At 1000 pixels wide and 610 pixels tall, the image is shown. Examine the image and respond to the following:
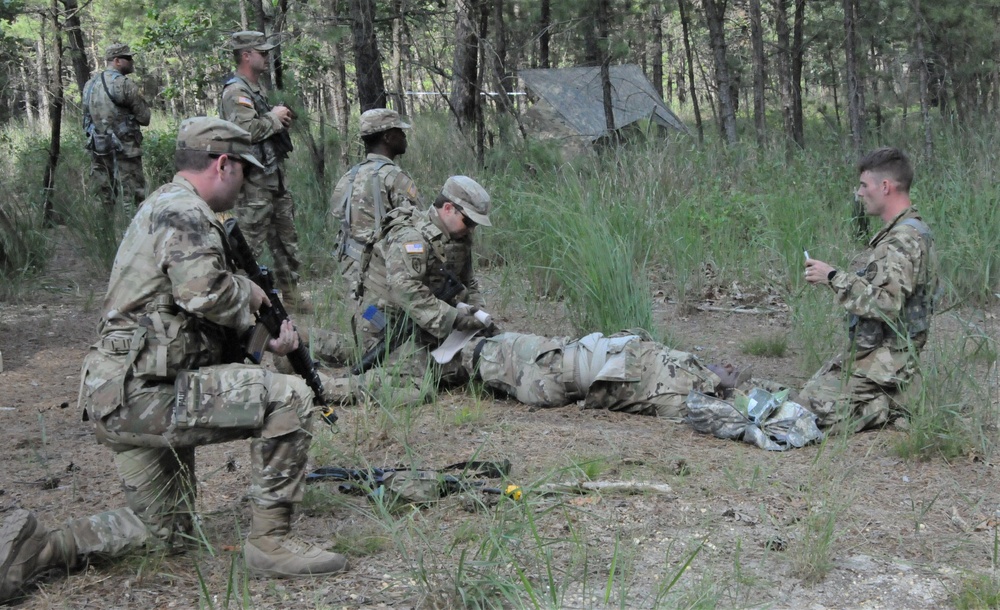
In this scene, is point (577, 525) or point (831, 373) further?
point (831, 373)

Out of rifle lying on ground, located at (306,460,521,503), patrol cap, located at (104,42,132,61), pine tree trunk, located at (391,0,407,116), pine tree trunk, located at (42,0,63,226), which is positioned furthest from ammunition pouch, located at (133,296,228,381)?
pine tree trunk, located at (391,0,407,116)

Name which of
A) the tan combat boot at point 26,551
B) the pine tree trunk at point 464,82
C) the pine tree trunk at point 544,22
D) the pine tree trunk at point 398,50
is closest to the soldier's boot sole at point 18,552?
the tan combat boot at point 26,551

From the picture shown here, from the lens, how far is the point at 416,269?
4652 mm

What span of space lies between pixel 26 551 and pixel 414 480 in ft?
3.97

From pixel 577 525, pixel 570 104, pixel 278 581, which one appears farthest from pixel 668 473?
pixel 570 104

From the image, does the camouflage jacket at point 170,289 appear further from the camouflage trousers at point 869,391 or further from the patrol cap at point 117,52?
the patrol cap at point 117,52

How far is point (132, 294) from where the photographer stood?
2.70m

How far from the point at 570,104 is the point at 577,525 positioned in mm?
10013

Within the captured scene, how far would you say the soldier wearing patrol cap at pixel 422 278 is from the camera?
463 cm

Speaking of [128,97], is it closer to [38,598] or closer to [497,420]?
[497,420]

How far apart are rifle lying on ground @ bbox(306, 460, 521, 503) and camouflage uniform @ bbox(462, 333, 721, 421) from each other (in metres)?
1.08

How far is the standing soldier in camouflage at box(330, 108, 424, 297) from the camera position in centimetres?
550

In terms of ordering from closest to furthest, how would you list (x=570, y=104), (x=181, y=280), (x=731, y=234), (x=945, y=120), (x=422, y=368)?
(x=181, y=280)
(x=422, y=368)
(x=731, y=234)
(x=945, y=120)
(x=570, y=104)

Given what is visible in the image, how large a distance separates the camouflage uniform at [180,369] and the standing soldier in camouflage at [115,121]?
6345mm
